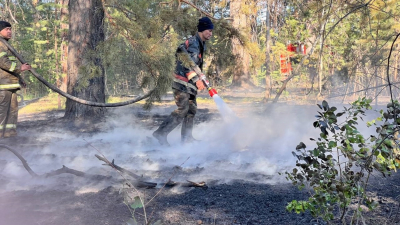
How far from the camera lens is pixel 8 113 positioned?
7.07 metres

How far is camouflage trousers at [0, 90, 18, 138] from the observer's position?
6914 mm

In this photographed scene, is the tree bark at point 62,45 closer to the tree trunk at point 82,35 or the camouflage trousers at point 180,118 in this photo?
the tree trunk at point 82,35

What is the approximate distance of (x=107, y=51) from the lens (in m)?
4.90

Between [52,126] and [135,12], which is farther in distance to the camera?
[52,126]

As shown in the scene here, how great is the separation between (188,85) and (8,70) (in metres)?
3.35

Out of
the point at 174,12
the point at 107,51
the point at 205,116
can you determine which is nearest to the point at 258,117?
the point at 205,116

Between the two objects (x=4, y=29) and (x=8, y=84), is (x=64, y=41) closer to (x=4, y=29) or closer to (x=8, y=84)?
(x=8, y=84)

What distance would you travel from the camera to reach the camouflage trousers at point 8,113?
691 centimetres

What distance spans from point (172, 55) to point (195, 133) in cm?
282

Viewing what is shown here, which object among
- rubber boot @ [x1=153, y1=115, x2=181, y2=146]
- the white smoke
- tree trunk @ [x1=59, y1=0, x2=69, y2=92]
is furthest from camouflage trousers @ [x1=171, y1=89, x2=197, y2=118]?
tree trunk @ [x1=59, y1=0, x2=69, y2=92]

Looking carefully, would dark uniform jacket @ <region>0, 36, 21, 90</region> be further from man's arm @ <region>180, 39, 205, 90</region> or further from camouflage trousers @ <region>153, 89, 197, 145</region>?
man's arm @ <region>180, 39, 205, 90</region>

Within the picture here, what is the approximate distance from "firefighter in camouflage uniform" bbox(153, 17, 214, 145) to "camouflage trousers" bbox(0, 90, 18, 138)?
3012 millimetres

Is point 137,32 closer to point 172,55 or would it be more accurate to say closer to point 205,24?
point 172,55

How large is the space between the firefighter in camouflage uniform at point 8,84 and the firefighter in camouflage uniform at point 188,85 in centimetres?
285
